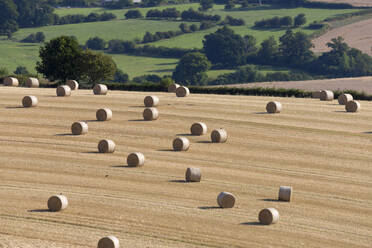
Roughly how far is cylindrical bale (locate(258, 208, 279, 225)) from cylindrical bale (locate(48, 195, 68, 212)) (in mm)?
7747

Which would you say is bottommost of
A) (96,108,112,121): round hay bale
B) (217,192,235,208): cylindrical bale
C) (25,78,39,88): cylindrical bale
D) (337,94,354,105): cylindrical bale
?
(25,78,39,88): cylindrical bale

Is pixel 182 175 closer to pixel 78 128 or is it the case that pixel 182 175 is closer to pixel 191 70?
pixel 78 128

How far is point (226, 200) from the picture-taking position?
32.4 metres

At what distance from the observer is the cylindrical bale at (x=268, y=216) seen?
30375 mm

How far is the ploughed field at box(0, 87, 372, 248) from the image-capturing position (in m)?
29.6

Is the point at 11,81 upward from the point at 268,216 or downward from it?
downward

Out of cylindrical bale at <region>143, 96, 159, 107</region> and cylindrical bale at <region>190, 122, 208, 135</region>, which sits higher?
cylindrical bale at <region>190, 122, 208, 135</region>

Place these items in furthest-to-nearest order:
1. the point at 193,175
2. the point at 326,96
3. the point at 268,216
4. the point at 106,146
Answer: the point at 326,96, the point at 106,146, the point at 193,175, the point at 268,216

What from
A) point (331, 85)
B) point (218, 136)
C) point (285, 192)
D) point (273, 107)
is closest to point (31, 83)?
point (273, 107)

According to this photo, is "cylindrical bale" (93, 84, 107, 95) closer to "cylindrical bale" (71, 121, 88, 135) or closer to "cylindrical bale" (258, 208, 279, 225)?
"cylindrical bale" (71, 121, 88, 135)

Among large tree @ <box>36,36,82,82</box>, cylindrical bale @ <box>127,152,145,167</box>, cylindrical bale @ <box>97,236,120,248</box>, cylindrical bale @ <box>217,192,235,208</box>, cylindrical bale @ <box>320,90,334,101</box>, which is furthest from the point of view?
large tree @ <box>36,36,82,82</box>

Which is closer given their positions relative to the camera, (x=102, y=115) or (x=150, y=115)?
(x=102, y=115)

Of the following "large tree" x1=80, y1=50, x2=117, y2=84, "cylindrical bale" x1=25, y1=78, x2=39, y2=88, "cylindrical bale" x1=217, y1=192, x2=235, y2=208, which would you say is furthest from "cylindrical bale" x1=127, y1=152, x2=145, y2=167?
"large tree" x1=80, y1=50, x2=117, y2=84

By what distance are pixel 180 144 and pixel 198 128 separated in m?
4.34
